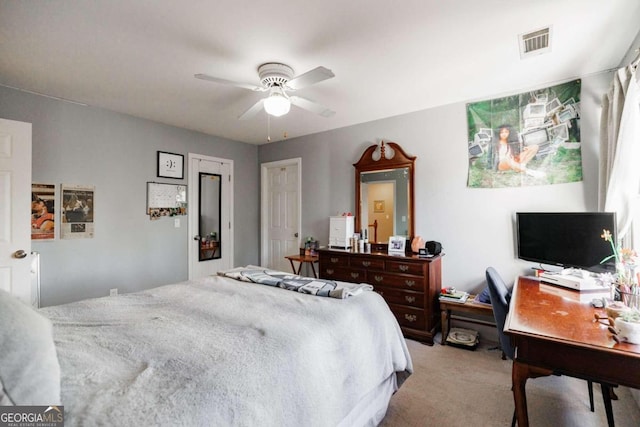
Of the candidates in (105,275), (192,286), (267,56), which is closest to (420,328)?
(192,286)

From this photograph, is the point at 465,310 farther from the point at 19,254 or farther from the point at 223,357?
the point at 19,254

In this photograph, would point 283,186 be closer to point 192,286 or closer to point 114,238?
point 114,238

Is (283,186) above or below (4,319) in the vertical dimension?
above

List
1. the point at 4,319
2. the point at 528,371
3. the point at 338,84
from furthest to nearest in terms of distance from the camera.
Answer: the point at 338,84 → the point at 528,371 → the point at 4,319

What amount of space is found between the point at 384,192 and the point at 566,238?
1.83 meters

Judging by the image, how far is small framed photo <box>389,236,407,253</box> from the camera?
131 inches

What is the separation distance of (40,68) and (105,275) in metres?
2.11

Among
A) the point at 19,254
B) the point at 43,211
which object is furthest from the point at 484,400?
the point at 43,211

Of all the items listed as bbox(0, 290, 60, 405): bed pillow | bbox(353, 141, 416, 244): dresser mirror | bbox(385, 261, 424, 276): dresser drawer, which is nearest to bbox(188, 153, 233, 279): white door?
bbox(353, 141, 416, 244): dresser mirror

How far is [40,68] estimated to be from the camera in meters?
2.40

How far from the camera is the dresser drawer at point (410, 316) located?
3.01 metres

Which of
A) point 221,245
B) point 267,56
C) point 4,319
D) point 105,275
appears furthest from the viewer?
point 221,245

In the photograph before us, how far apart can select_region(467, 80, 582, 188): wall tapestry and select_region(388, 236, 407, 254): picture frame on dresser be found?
93 cm

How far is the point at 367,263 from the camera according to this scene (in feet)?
11.0
